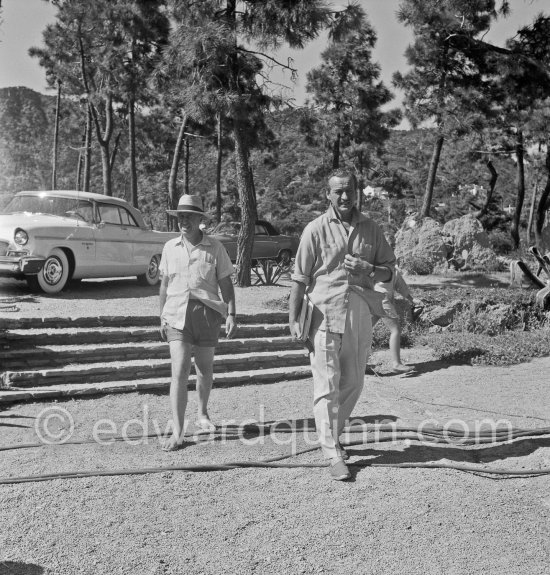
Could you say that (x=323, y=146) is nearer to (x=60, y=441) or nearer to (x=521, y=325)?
(x=521, y=325)

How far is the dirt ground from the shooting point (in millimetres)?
3479

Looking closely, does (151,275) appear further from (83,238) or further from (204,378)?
(204,378)

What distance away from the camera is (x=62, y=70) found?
1480 inches

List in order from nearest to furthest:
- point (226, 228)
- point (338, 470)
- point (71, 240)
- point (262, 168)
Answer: point (338, 470)
point (71, 240)
point (226, 228)
point (262, 168)

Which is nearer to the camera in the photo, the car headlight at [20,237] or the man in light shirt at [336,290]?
the man in light shirt at [336,290]

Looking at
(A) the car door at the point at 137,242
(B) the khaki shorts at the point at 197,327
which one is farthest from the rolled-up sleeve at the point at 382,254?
(A) the car door at the point at 137,242

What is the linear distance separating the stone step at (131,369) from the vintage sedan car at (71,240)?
3651 millimetres

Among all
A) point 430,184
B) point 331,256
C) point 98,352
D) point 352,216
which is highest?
point 430,184

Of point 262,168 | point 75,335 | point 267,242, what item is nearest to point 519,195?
point 267,242

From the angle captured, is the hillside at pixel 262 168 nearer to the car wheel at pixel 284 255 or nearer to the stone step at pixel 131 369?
the car wheel at pixel 284 255

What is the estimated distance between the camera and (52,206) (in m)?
11.6

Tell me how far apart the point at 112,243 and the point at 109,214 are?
1.62ft

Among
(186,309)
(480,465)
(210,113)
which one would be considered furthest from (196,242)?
(210,113)

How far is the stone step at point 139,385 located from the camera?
6.48 m
